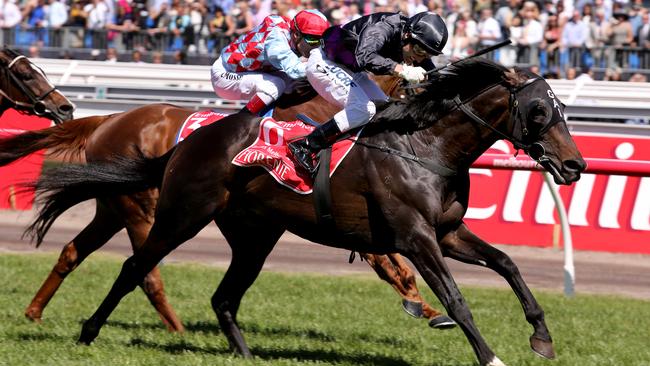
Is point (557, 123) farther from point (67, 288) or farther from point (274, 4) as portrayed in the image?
point (274, 4)

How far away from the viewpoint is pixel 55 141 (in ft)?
25.1

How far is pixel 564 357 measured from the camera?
638cm

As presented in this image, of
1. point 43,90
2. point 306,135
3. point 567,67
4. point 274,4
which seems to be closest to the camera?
point 306,135

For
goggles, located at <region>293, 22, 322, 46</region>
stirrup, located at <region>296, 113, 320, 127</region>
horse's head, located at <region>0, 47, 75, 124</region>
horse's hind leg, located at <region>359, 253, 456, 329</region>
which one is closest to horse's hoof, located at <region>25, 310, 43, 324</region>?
horse's head, located at <region>0, 47, 75, 124</region>

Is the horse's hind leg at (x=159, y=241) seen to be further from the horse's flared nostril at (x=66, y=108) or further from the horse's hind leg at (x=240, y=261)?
the horse's flared nostril at (x=66, y=108)

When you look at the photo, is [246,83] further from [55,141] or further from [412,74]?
[412,74]

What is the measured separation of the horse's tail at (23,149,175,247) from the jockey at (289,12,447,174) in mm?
1079

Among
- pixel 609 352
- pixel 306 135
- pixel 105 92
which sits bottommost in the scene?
pixel 105 92

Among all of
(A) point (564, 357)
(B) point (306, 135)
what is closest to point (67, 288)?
(B) point (306, 135)

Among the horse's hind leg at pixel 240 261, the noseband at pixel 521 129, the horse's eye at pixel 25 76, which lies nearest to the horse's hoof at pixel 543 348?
the noseband at pixel 521 129

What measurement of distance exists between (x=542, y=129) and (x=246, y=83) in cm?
242

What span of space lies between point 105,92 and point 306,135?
11.1 m

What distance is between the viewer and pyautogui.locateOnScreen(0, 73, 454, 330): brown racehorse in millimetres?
7176

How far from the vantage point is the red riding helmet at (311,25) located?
6.94 m
